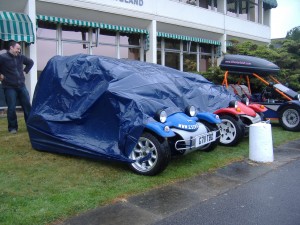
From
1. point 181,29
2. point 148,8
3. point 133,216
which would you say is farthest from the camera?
point 181,29

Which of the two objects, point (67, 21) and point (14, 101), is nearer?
point (14, 101)

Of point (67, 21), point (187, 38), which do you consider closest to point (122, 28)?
point (67, 21)

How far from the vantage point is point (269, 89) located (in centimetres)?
1089

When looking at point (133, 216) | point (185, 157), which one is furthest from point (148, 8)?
point (133, 216)

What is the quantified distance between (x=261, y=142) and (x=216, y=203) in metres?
2.52

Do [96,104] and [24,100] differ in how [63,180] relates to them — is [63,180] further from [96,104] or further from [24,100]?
[24,100]

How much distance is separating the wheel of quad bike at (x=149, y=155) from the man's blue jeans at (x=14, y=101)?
3536 mm

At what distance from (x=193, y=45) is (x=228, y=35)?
9.31ft

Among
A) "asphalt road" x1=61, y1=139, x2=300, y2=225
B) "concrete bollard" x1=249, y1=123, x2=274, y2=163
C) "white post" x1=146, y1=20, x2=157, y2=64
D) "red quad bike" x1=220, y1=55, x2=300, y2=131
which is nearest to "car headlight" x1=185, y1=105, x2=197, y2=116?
"asphalt road" x1=61, y1=139, x2=300, y2=225

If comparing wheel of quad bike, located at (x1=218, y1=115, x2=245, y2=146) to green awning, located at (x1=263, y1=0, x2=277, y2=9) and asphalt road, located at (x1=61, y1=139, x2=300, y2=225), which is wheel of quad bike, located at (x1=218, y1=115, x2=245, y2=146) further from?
green awning, located at (x1=263, y1=0, x2=277, y2=9)

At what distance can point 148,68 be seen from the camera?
7367 mm

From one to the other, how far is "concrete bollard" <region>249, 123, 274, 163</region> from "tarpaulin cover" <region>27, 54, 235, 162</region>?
1.41m

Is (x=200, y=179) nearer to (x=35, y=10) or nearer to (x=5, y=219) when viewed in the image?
(x=5, y=219)

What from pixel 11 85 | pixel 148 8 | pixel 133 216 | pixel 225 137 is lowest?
pixel 133 216
